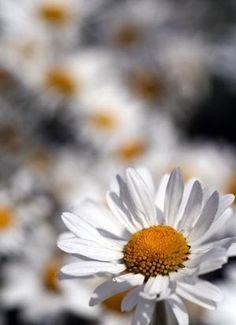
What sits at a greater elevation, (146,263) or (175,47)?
(175,47)

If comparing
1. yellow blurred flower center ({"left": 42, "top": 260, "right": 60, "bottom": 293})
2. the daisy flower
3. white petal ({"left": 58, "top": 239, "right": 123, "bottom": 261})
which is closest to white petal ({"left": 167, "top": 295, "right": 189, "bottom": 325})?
the daisy flower

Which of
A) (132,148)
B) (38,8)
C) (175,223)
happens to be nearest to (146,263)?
(175,223)

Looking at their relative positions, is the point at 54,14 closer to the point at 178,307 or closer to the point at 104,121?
the point at 104,121

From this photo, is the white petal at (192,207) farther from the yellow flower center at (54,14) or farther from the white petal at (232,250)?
the yellow flower center at (54,14)

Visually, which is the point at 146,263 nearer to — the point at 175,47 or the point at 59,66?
the point at 59,66

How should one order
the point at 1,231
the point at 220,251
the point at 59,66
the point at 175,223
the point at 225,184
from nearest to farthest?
the point at 220,251 → the point at 175,223 → the point at 1,231 → the point at 225,184 → the point at 59,66

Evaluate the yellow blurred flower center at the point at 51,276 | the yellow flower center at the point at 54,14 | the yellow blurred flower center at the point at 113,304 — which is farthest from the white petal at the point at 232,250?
the yellow flower center at the point at 54,14

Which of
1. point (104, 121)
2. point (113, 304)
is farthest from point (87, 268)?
point (104, 121)

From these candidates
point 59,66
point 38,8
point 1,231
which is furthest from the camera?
point 38,8
